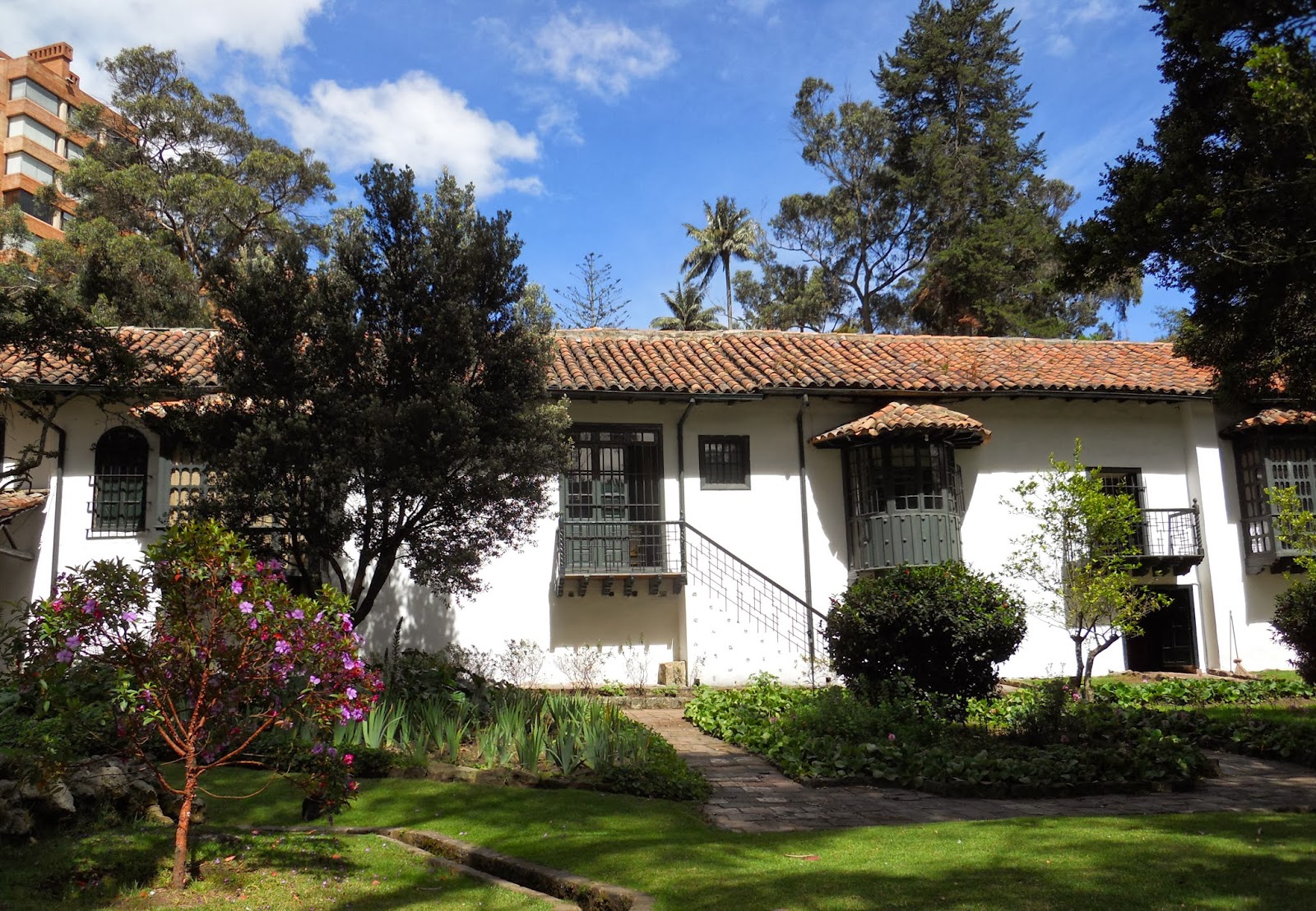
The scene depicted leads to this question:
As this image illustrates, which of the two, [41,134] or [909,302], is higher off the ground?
[41,134]

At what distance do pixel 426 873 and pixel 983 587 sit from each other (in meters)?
7.44

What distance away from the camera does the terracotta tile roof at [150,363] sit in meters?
11.8

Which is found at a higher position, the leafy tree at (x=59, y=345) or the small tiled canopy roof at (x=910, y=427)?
the small tiled canopy roof at (x=910, y=427)

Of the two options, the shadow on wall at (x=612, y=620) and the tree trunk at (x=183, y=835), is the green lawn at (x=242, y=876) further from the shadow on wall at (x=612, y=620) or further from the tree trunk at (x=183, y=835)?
the shadow on wall at (x=612, y=620)

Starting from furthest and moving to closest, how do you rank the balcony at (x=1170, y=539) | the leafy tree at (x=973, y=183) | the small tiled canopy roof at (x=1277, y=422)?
1. the leafy tree at (x=973, y=183)
2. the small tiled canopy roof at (x=1277, y=422)
3. the balcony at (x=1170, y=539)

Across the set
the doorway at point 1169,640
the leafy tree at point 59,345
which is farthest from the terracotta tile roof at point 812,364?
the leafy tree at point 59,345

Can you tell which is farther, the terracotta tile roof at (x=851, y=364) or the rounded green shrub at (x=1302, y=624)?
the terracotta tile roof at (x=851, y=364)

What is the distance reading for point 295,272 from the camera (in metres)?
11.2

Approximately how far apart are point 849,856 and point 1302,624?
29.3 feet

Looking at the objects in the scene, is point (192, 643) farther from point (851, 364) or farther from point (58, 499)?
point (851, 364)

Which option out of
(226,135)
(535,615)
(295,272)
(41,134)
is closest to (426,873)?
(295,272)

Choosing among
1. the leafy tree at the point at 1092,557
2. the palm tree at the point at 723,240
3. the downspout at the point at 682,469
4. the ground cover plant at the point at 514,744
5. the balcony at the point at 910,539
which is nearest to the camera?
the ground cover plant at the point at 514,744

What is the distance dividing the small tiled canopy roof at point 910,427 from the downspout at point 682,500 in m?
2.21

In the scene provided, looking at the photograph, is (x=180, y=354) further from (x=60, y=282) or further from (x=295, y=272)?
(x=60, y=282)
